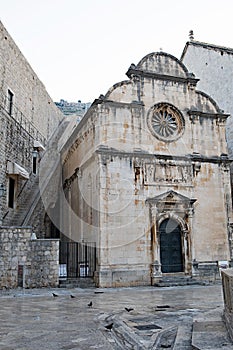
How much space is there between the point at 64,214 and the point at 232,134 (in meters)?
12.3

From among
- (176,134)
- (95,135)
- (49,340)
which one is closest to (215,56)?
(176,134)

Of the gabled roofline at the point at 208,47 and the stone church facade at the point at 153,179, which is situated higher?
the gabled roofline at the point at 208,47

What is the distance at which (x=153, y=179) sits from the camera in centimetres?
1658

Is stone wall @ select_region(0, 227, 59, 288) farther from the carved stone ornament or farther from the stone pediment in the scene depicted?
the carved stone ornament

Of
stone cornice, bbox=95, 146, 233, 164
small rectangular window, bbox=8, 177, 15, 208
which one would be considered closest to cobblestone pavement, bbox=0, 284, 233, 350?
stone cornice, bbox=95, 146, 233, 164

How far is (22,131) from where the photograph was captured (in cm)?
2069

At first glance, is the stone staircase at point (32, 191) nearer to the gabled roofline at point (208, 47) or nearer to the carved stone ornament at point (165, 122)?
the carved stone ornament at point (165, 122)

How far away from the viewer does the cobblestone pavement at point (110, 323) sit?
5246 millimetres

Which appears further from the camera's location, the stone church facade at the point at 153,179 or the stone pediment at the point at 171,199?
the stone pediment at the point at 171,199

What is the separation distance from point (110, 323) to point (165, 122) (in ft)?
40.9

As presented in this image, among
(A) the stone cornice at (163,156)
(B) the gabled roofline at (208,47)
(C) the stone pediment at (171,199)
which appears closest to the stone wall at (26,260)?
(A) the stone cornice at (163,156)

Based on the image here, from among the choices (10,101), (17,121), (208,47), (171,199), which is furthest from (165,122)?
(208,47)

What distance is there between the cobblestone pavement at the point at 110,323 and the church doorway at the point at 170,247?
510 centimetres

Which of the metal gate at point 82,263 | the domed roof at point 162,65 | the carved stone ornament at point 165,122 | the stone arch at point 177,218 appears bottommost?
the metal gate at point 82,263
